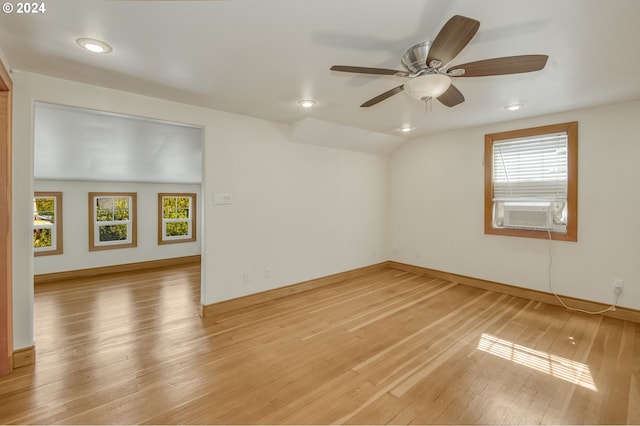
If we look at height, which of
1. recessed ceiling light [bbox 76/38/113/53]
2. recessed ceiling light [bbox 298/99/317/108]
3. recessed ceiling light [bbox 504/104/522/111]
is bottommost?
recessed ceiling light [bbox 76/38/113/53]

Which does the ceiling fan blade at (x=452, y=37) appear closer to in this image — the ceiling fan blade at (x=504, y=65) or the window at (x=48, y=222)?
the ceiling fan blade at (x=504, y=65)

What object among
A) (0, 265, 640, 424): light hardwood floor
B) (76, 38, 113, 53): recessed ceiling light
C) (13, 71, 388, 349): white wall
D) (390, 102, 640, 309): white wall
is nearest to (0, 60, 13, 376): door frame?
(13, 71, 388, 349): white wall

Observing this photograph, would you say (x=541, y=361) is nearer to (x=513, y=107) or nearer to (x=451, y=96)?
(x=451, y=96)

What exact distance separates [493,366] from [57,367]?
3.53 meters

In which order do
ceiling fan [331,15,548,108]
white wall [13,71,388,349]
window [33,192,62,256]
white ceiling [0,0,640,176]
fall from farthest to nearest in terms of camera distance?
window [33,192,62,256] → white wall [13,71,388,349] → white ceiling [0,0,640,176] → ceiling fan [331,15,548,108]

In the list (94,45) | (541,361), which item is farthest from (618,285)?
(94,45)

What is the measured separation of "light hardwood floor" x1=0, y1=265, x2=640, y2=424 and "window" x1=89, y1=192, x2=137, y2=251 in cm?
197

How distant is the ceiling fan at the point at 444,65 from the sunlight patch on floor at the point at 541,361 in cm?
227

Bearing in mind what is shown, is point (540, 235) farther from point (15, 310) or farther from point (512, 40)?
point (15, 310)

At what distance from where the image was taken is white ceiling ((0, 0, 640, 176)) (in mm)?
1595

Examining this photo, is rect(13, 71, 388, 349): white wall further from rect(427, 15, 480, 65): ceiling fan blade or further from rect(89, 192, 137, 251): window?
rect(89, 192, 137, 251): window

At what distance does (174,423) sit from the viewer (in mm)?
1718

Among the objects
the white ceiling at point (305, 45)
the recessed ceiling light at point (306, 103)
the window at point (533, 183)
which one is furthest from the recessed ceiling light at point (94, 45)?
the window at point (533, 183)

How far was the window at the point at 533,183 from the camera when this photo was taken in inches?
141
